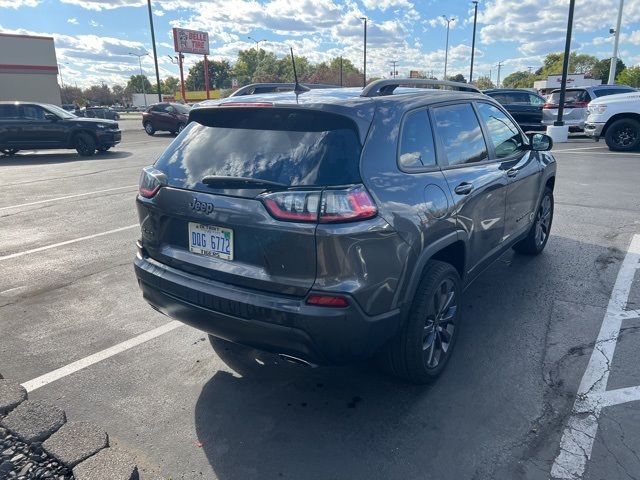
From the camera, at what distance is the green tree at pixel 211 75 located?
360 feet

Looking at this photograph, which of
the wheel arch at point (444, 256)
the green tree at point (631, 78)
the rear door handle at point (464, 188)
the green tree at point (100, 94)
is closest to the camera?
the wheel arch at point (444, 256)

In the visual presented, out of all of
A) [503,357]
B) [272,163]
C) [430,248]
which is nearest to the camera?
[272,163]

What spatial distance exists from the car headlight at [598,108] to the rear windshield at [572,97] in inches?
181

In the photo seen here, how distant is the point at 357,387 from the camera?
319cm

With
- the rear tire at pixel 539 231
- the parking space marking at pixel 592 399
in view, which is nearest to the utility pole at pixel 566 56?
the rear tire at pixel 539 231

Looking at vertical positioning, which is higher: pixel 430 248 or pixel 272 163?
pixel 272 163

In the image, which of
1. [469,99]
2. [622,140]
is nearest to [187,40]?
[622,140]

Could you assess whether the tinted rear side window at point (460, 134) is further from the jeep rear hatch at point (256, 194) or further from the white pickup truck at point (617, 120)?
the white pickup truck at point (617, 120)

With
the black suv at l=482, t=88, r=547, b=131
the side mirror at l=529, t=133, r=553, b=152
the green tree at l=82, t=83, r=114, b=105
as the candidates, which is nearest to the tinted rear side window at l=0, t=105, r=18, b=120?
the black suv at l=482, t=88, r=547, b=131

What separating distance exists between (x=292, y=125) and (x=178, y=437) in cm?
183

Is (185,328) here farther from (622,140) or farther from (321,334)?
(622,140)

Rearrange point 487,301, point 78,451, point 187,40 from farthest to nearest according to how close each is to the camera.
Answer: point 187,40
point 487,301
point 78,451

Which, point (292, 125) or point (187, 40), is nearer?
point (292, 125)

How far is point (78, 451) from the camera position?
2398 millimetres
